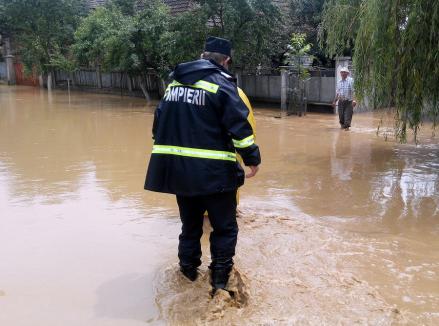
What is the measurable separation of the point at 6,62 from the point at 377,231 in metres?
33.5

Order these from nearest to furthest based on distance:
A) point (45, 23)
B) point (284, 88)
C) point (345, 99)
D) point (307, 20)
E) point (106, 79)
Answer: point (345, 99) < point (284, 88) < point (307, 20) < point (45, 23) < point (106, 79)

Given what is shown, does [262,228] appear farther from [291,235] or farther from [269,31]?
[269,31]

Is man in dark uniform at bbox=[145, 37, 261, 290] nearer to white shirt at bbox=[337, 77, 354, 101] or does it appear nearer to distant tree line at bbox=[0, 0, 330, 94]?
white shirt at bbox=[337, 77, 354, 101]

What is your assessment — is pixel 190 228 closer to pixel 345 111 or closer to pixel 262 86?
pixel 345 111

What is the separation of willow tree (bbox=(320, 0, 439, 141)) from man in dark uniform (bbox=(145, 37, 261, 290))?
4.12 meters

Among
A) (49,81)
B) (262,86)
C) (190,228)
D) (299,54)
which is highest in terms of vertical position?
(299,54)

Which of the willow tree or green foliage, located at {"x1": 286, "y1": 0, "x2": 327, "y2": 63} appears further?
green foliage, located at {"x1": 286, "y1": 0, "x2": 327, "y2": 63}

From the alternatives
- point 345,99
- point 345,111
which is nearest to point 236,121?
point 345,99

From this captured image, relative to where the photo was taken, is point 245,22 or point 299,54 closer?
point 299,54

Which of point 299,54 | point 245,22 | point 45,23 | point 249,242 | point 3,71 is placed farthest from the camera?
point 3,71

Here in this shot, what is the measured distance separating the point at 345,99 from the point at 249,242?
26.3ft

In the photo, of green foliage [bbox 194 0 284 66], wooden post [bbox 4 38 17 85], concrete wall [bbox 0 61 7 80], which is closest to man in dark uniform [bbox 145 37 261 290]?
green foliage [bbox 194 0 284 66]

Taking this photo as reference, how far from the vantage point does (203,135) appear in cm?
359

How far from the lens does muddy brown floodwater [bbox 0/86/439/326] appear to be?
12.2 ft
